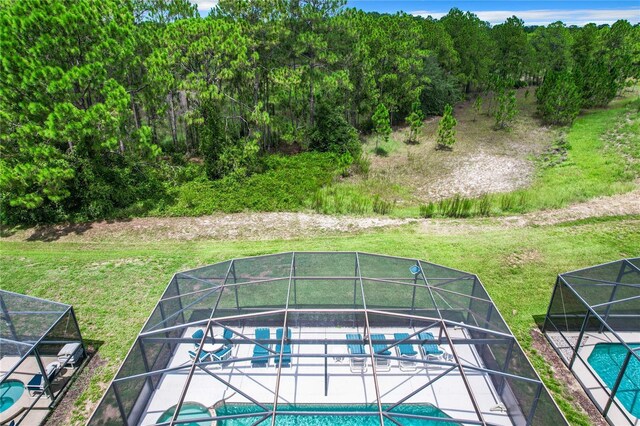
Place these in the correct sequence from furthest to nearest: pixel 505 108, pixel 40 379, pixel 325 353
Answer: pixel 505 108, pixel 325 353, pixel 40 379

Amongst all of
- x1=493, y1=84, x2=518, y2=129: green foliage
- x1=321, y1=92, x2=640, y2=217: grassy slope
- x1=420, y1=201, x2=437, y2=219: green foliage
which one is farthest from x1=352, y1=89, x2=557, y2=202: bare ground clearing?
x1=420, y1=201, x2=437, y2=219: green foliage

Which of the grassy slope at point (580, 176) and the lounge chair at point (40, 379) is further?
the grassy slope at point (580, 176)

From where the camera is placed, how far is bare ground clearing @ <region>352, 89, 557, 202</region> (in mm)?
23109

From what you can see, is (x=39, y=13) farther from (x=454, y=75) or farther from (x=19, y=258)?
(x=454, y=75)

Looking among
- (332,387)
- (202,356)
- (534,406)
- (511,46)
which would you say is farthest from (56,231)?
(511,46)

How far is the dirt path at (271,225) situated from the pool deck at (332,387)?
715 centimetres

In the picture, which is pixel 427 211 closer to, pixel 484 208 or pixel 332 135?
pixel 484 208

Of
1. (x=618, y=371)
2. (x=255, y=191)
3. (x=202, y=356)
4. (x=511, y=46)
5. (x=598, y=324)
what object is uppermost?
(x=511, y=46)

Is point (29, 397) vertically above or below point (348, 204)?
below

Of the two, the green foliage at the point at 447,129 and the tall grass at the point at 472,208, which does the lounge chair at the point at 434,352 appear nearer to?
the tall grass at the point at 472,208

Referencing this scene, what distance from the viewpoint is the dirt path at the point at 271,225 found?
15.9 m

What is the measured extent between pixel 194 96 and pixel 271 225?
12.2 m

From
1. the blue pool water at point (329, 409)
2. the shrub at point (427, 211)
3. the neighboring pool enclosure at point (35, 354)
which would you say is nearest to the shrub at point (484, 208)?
the shrub at point (427, 211)

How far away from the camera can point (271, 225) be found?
662 inches
